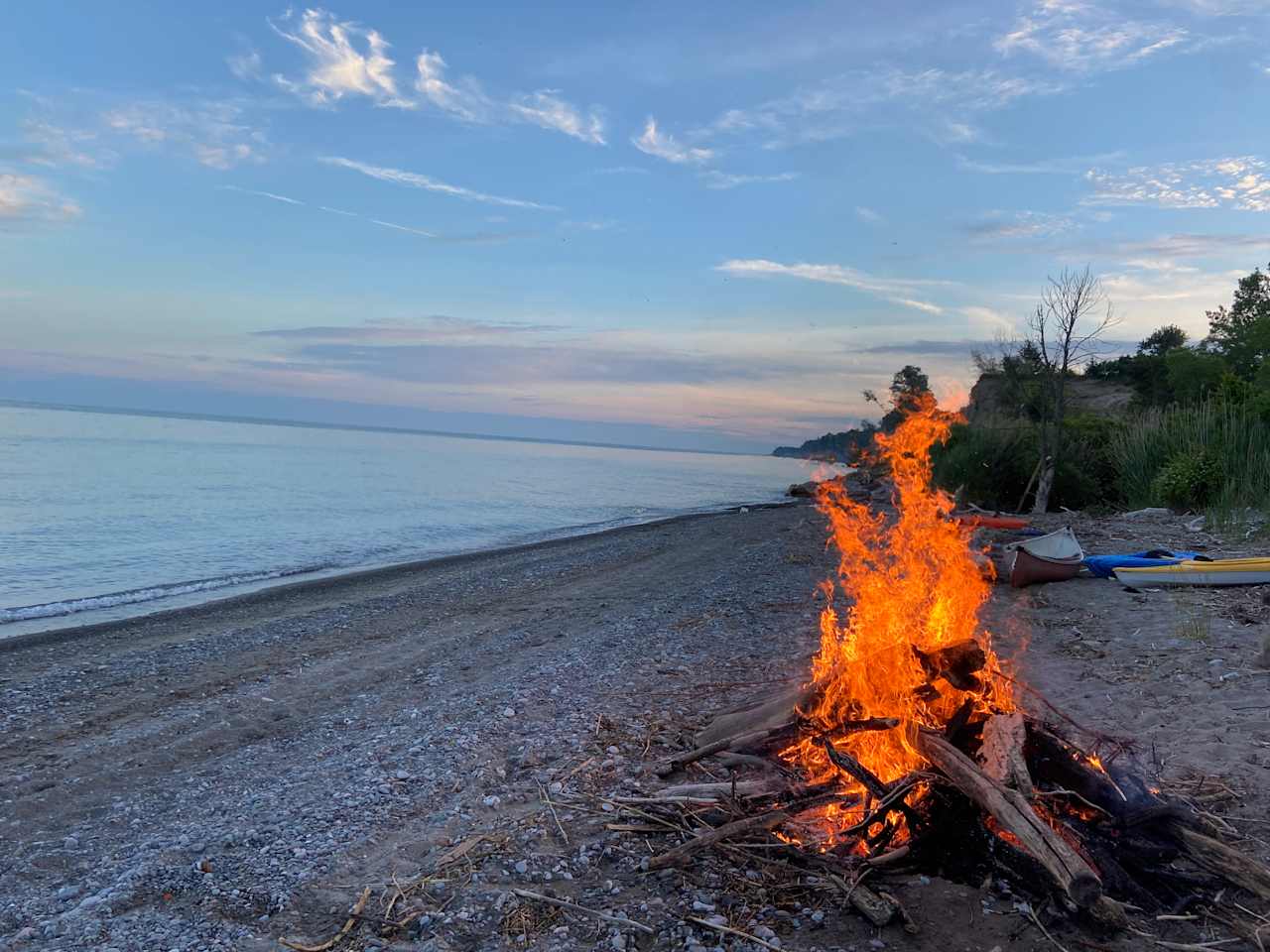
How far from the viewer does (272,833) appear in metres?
5.48

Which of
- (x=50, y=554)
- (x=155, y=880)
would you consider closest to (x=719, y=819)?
(x=155, y=880)

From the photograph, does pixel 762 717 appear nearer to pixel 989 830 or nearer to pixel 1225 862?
pixel 989 830

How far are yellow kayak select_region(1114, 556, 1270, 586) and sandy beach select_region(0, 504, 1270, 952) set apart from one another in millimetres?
551

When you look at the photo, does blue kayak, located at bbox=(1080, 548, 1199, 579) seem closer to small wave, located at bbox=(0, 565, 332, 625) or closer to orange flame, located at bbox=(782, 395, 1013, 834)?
orange flame, located at bbox=(782, 395, 1013, 834)

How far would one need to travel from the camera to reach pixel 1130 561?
14.0 meters

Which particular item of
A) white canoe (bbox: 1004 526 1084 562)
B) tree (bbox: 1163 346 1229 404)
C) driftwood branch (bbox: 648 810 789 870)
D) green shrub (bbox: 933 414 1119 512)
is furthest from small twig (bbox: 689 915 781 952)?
tree (bbox: 1163 346 1229 404)

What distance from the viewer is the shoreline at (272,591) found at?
42.3 feet

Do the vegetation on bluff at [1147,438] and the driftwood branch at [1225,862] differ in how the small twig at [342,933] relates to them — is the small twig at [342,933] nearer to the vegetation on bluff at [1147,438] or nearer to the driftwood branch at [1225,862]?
the driftwood branch at [1225,862]

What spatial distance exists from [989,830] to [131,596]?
56.3ft

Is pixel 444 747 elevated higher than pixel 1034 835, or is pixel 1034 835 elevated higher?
pixel 1034 835

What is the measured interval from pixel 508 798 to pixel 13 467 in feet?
165

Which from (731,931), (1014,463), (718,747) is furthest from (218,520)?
(1014,463)

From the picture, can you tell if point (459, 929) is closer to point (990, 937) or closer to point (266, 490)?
point (990, 937)

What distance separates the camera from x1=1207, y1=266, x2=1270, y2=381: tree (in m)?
45.7
